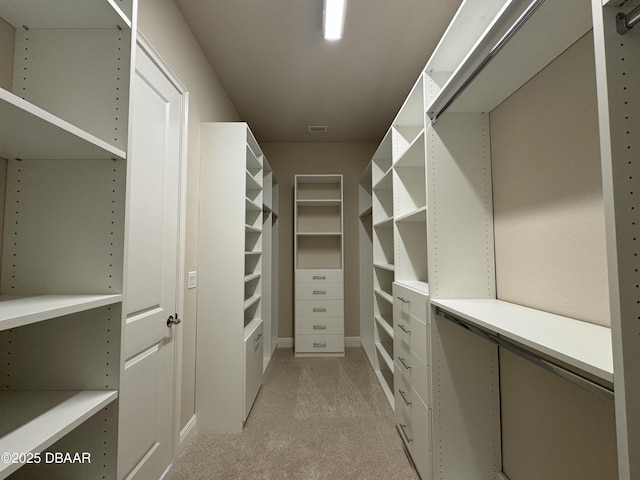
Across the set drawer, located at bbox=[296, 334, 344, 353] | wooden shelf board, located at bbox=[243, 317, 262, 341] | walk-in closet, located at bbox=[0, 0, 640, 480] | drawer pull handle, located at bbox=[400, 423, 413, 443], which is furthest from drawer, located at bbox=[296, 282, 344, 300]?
drawer pull handle, located at bbox=[400, 423, 413, 443]

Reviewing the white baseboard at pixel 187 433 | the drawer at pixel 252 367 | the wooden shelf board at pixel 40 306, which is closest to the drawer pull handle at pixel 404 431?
the drawer at pixel 252 367

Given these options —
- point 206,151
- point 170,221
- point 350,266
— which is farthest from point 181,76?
point 350,266

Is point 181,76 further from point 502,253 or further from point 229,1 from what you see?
point 502,253

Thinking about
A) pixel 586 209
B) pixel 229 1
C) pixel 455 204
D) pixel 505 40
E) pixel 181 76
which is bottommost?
pixel 586 209

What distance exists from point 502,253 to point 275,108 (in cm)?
266

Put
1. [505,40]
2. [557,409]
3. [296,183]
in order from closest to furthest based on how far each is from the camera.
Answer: [505,40], [557,409], [296,183]

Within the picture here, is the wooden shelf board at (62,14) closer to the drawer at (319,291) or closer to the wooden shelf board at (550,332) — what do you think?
the wooden shelf board at (550,332)

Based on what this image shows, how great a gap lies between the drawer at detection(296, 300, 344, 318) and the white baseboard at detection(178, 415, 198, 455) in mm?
1778

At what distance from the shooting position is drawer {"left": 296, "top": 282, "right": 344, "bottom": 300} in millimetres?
3736

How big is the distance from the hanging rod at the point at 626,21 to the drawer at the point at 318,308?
11.0ft

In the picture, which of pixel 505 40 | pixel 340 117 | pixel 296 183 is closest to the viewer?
pixel 505 40

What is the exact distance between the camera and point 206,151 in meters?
2.26

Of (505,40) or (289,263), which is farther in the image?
(289,263)

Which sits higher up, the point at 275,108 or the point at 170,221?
the point at 275,108
